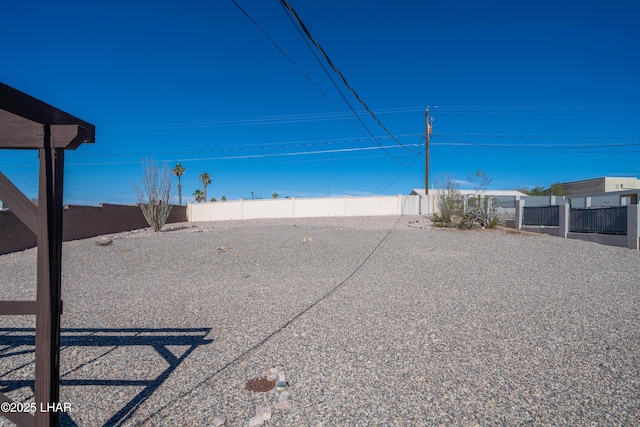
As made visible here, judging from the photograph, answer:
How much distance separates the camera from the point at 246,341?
4195 mm

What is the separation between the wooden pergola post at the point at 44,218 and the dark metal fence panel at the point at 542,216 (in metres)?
17.7

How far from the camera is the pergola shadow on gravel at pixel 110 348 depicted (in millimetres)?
3059

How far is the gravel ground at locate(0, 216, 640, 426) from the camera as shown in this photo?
2.78 meters

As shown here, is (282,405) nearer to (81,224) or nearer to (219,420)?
(219,420)

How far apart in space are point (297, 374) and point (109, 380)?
1722 mm

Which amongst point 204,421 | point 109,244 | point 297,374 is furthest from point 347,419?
point 109,244

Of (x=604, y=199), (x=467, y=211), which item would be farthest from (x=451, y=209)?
(x=604, y=199)

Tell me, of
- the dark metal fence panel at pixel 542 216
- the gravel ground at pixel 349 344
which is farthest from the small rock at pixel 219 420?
the dark metal fence panel at pixel 542 216

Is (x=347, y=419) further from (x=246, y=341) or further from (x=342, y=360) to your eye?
(x=246, y=341)

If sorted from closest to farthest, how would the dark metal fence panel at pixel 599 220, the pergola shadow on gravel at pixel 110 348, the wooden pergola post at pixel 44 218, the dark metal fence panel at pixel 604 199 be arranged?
1. the wooden pergola post at pixel 44 218
2. the pergola shadow on gravel at pixel 110 348
3. the dark metal fence panel at pixel 599 220
4. the dark metal fence panel at pixel 604 199

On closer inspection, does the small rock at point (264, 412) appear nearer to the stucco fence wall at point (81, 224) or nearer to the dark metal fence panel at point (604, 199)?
the stucco fence wall at point (81, 224)

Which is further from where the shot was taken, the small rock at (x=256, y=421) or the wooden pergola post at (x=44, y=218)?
the small rock at (x=256, y=421)

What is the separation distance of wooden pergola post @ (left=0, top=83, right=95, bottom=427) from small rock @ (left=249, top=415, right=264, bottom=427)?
48.1 inches

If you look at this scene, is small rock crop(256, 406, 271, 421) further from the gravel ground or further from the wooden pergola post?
the wooden pergola post
